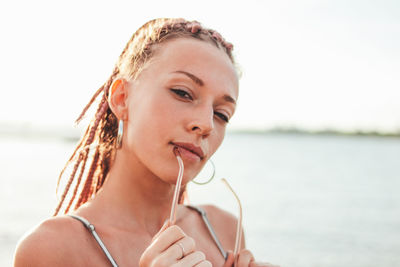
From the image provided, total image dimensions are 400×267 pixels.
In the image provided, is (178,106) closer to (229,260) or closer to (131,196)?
(131,196)

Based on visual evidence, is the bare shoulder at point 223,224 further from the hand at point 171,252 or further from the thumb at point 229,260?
the hand at point 171,252

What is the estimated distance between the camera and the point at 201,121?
1916mm

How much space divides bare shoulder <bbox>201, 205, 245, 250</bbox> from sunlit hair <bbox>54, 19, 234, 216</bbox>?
72 centimetres

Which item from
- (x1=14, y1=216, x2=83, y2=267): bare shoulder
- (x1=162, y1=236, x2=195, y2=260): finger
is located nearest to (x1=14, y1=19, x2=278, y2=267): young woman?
(x1=14, y1=216, x2=83, y2=267): bare shoulder

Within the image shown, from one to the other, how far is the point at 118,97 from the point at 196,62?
44 centimetres

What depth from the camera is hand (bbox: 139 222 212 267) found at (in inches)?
57.1

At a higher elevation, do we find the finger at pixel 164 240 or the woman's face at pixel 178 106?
the woman's face at pixel 178 106

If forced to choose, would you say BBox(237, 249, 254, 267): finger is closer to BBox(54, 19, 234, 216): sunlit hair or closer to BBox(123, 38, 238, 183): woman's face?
BBox(123, 38, 238, 183): woman's face

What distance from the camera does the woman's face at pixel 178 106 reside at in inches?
75.0

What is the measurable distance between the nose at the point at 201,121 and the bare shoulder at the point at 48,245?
673mm

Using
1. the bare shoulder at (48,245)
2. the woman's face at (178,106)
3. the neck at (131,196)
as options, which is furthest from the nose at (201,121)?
the bare shoulder at (48,245)

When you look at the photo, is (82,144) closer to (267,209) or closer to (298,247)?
(298,247)

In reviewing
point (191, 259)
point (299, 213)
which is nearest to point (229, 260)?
point (191, 259)

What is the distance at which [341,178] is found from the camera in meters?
17.7
